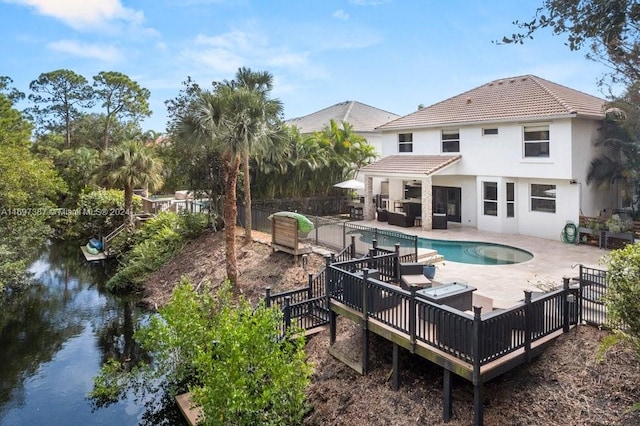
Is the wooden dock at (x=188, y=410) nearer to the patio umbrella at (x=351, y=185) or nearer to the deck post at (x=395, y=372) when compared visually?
the deck post at (x=395, y=372)

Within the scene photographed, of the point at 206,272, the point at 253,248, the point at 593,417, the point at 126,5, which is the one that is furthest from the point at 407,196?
the point at 593,417

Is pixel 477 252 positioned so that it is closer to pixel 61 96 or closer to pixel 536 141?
pixel 536 141

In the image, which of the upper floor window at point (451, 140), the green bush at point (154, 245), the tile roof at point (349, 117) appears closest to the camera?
the green bush at point (154, 245)

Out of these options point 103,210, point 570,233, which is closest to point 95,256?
point 103,210

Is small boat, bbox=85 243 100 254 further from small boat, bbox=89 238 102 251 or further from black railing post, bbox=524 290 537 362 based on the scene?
black railing post, bbox=524 290 537 362

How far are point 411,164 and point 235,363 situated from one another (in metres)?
18.1

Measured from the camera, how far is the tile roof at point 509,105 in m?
19.0

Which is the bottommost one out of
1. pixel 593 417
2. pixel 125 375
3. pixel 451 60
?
pixel 125 375

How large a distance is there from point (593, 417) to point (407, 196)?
19.9 meters

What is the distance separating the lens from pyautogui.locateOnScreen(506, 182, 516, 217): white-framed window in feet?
68.3

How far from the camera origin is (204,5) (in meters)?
16.6

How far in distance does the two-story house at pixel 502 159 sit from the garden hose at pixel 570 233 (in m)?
0.52

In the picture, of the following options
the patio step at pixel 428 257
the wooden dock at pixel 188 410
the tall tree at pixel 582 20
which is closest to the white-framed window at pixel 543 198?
the patio step at pixel 428 257

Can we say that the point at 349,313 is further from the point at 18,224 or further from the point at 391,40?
the point at 18,224
